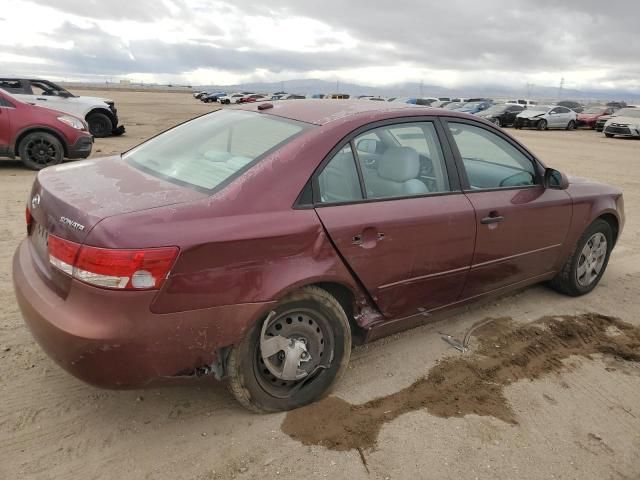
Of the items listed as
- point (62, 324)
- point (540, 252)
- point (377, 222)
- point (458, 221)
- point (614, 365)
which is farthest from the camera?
point (540, 252)

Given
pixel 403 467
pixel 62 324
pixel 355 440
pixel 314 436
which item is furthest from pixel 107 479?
pixel 403 467

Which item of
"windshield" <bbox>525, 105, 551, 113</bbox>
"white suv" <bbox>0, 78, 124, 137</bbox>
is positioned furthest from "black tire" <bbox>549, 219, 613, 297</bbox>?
"windshield" <bbox>525, 105, 551, 113</bbox>

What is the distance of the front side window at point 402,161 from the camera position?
9.96ft

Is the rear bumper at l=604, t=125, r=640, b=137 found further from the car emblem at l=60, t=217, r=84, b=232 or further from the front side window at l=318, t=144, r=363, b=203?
the car emblem at l=60, t=217, r=84, b=232

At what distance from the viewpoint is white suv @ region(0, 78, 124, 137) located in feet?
39.9

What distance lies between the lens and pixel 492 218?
347 cm

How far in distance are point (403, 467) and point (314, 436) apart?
461mm

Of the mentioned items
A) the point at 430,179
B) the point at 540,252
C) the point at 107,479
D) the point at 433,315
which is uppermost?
the point at 430,179

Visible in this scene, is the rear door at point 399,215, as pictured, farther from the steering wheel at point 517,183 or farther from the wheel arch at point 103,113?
the wheel arch at point 103,113

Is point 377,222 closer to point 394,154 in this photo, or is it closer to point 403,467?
point 394,154

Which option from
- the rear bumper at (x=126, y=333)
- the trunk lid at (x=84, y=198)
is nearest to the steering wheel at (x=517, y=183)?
the rear bumper at (x=126, y=333)

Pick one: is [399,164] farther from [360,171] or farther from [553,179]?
[553,179]

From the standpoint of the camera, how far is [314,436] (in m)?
2.67

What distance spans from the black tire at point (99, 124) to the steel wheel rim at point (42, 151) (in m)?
5.48
